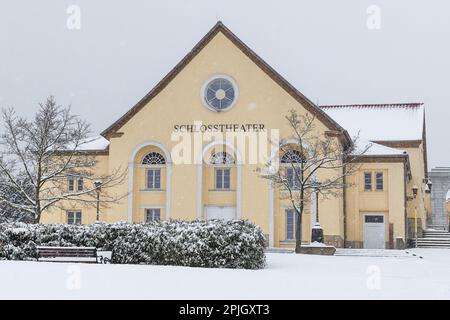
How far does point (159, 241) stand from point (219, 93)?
61.9ft

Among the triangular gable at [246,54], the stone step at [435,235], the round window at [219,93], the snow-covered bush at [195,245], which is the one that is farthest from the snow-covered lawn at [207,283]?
the stone step at [435,235]

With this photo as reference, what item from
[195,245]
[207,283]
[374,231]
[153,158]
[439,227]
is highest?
[153,158]

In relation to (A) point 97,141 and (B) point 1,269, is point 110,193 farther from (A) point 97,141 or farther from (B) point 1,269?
(B) point 1,269

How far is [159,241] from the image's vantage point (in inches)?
805

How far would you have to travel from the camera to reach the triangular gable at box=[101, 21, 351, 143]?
36531 millimetres

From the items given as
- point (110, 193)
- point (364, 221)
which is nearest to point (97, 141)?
point (110, 193)

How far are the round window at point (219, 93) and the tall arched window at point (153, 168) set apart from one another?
438 cm

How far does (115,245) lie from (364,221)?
875 inches

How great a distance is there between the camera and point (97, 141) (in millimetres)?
42625

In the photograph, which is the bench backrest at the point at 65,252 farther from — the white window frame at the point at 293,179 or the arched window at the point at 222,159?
the arched window at the point at 222,159

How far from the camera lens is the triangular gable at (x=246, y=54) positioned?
36531 millimetres

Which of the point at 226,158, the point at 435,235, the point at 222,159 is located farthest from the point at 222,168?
the point at 435,235

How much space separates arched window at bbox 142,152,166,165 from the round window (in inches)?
Result: 168

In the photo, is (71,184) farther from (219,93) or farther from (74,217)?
(219,93)
